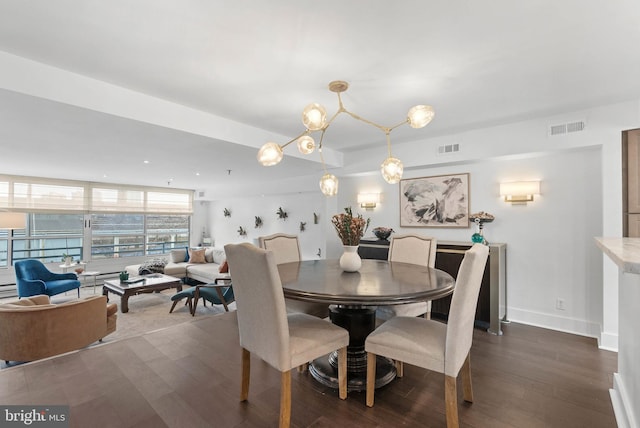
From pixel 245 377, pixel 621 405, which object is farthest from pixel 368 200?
pixel 621 405

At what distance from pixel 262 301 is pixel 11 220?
617 cm

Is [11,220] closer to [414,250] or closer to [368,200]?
[368,200]

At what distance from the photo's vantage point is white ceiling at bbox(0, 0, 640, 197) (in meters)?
1.69

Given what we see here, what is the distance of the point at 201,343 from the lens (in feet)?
10.0

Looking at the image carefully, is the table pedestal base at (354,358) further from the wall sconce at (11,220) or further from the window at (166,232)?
the window at (166,232)

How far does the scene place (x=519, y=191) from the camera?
3.67m

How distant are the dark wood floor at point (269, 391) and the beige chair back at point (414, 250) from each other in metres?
0.98

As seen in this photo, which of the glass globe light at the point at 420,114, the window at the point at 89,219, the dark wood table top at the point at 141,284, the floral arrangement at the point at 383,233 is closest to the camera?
the glass globe light at the point at 420,114

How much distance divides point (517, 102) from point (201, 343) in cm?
391

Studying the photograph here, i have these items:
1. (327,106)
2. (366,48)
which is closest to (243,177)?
(327,106)

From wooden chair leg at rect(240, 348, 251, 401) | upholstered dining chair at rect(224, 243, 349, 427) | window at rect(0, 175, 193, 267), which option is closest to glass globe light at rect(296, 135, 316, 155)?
upholstered dining chair at rect(224, 243, 349, 427)

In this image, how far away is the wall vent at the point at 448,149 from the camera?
3922 millimetres

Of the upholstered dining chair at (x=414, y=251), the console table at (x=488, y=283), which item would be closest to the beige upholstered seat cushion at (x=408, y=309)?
the upholstered dining chair at (x=414, y=251)

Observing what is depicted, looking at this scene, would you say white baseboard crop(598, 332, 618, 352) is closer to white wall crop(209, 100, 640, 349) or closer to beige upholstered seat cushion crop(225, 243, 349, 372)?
white wall crop(209, 100, 640, 349)
